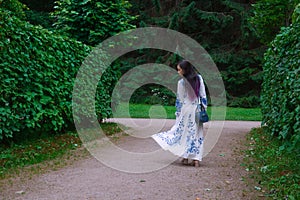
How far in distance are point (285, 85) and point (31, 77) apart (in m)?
4.72

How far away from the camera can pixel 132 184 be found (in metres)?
5.26

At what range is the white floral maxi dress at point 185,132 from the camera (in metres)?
6.84

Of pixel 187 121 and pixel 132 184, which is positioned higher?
pixel 187 121

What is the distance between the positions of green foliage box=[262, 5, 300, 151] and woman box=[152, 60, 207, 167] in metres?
1.42

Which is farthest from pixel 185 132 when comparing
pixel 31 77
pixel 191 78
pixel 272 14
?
pixel 272 14

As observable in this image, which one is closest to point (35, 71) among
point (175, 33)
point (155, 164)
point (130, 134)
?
point (155, 164)

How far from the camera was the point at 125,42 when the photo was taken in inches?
511

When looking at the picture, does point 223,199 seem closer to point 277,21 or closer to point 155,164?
point 155,164

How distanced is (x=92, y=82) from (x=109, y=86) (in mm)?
1880

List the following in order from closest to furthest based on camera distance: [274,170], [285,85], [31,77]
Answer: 1. [274,170]
2. [285,85]
3. [31,77]

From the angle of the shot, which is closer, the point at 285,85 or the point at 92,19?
the point at 285,85

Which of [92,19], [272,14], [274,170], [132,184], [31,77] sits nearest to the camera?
[132,184]

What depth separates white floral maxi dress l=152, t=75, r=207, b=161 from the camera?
22.4 feet

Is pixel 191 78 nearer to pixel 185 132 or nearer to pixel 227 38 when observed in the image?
pixel 185 132
